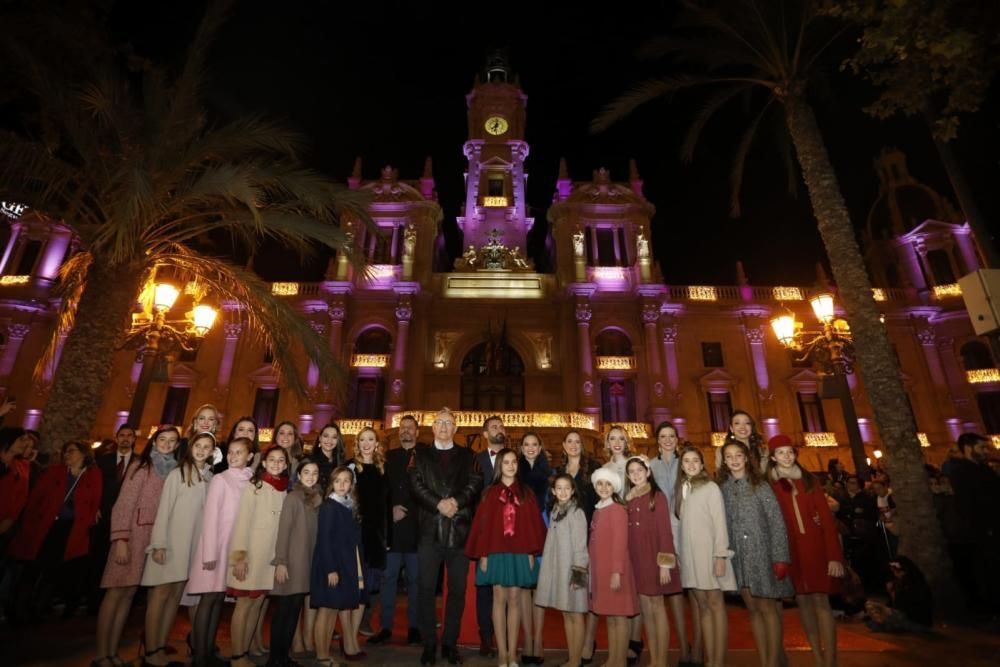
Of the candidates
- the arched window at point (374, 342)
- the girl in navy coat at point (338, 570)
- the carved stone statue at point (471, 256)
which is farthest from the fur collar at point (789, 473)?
the carved stone statue at point (471, 256)

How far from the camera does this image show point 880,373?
8078 mm

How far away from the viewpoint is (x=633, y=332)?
85.7 ft

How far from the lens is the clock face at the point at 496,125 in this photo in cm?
3344

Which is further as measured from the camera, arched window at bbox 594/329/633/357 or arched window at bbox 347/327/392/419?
arched window at bbox 594/329/633/357

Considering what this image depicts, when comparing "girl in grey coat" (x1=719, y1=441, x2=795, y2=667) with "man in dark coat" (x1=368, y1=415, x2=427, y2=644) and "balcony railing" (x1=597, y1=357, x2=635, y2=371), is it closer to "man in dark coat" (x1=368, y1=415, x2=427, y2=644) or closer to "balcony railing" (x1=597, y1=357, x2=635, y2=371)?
"man in dark coat" (x1=368, y1=415, x2=427, y2=644)

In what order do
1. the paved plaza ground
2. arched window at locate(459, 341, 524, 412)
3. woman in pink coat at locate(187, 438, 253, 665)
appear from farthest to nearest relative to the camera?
arched window at locate(459, 341, 524, 412) → the paved plaza ground → woman in pink coat at locate(187, 438, 253, 665)

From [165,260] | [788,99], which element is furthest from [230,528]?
[788,99]

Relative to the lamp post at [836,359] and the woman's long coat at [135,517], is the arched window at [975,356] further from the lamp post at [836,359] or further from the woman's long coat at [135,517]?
the woman's long coat at [135,517]

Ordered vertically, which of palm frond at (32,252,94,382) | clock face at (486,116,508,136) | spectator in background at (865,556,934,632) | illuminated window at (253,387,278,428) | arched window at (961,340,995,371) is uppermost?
clock face at (486,116,508,136)

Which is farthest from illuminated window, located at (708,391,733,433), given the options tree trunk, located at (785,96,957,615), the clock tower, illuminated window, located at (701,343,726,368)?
tree trunk, located at (785,96,957,615)

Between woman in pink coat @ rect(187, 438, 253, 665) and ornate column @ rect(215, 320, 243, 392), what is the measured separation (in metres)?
22.4

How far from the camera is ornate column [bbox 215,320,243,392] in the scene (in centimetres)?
2489

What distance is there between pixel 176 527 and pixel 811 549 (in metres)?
6.01

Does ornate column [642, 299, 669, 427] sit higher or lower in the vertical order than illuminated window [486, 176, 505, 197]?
lower
